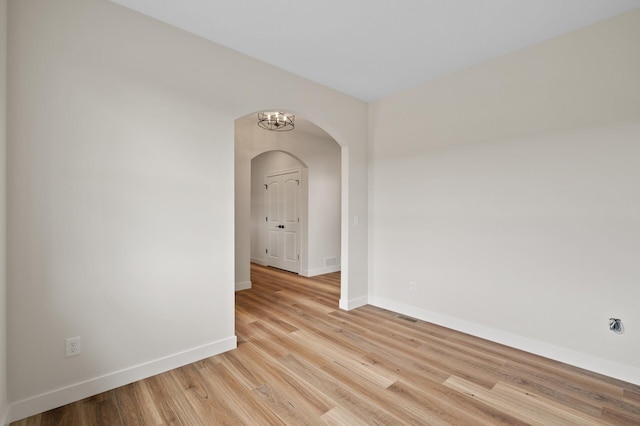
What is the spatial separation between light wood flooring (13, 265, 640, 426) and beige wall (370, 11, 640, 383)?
0.32 m

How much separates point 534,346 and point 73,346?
140 inches

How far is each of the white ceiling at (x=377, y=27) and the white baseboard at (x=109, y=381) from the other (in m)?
2.62

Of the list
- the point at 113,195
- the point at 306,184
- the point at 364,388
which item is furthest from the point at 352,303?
the point at 113,195

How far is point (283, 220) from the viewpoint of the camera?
20.7ft

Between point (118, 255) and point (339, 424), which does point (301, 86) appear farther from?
point (339, 424)

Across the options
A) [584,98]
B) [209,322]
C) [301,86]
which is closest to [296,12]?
[301,86]

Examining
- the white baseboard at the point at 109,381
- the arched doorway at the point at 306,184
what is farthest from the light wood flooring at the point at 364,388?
the arched doorway at the point at 306,184

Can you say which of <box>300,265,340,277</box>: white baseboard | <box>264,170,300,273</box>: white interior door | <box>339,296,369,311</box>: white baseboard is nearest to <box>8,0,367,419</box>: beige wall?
<box>339,296,369,311</box>: white baseboard

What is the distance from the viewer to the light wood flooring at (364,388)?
1771 mm

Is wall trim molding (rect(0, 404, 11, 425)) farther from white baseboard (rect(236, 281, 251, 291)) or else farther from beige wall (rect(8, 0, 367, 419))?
white baseboard (rect(236, 281, 251, 291))

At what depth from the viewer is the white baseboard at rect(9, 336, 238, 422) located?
1.78m

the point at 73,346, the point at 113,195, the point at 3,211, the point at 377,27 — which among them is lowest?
the point at 73,346

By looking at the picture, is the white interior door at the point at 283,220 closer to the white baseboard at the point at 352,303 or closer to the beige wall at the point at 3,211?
the white baseboard at the point at 352,303

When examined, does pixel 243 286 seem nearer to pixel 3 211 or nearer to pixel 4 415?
pixel 4 415
